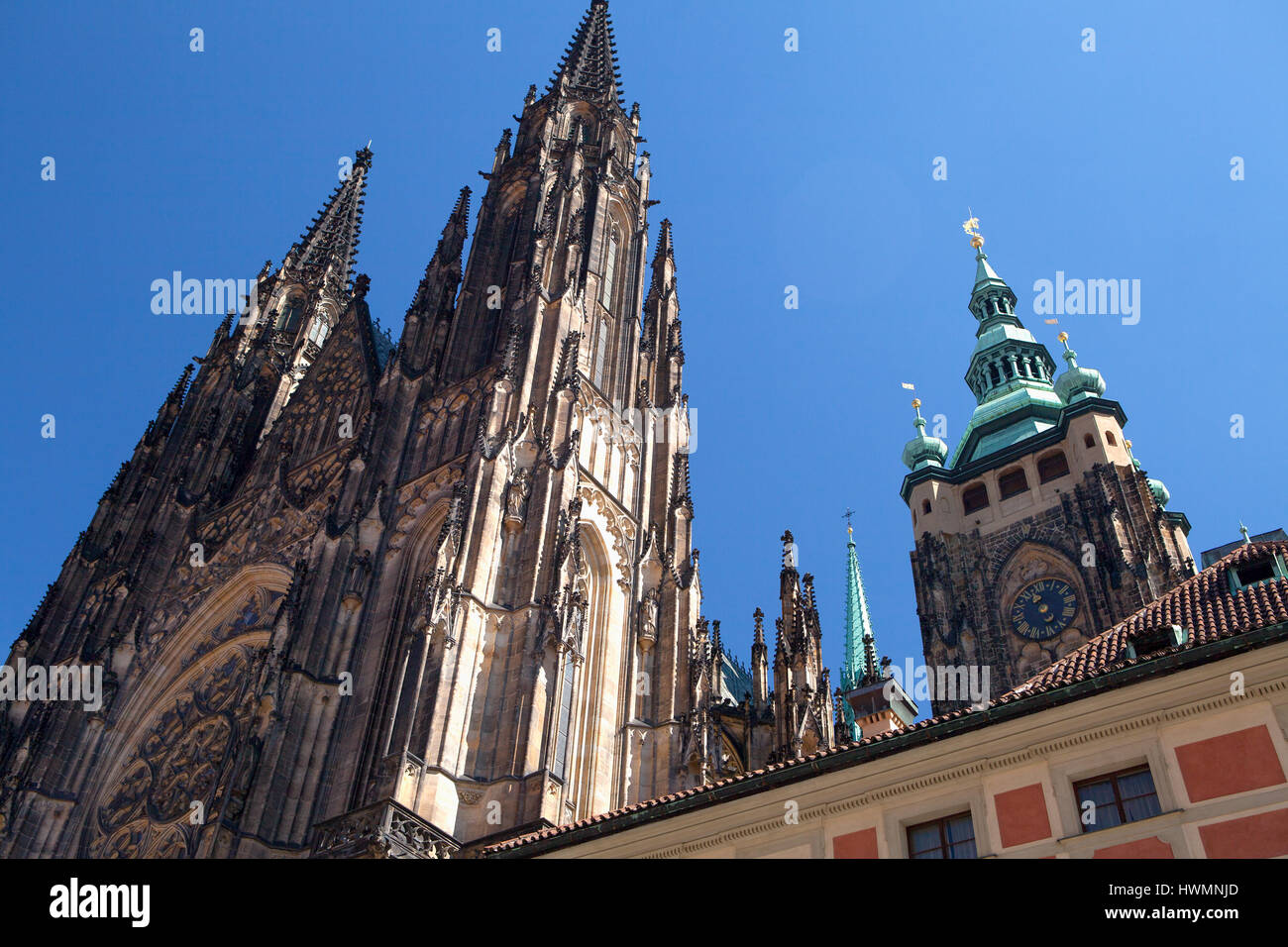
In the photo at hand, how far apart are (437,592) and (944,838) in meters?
11.3

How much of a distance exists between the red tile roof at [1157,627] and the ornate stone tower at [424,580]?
6135mm

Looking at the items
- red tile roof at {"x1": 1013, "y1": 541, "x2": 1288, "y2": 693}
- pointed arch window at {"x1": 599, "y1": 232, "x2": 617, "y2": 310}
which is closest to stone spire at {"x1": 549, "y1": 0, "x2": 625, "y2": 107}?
pointed arch window at {"x1": 599, "y1": 232, "x2": 617, "y2": 310}

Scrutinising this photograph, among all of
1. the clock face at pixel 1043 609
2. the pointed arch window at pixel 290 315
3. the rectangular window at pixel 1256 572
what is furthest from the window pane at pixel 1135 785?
the pointed arch window at pixel 290 315

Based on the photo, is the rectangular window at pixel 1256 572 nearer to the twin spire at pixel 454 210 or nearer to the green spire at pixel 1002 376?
the twin spire at pixel 454 210

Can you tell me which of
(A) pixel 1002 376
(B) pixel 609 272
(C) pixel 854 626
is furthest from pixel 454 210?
(C) pixel 854 626

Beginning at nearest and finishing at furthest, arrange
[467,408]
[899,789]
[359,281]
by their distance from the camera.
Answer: [899,789] → [467,408] → [359,281]

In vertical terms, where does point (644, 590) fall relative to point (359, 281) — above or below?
below

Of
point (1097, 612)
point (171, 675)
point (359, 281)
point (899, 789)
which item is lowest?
point (899, 789)

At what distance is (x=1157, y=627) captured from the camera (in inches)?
500

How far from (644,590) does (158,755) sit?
11247 millimetres
